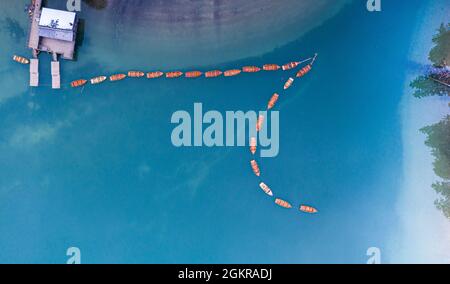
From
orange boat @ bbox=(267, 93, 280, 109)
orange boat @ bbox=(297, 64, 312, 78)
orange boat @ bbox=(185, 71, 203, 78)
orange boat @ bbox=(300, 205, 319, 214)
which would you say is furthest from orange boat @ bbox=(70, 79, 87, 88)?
orange boat @ bbox=(300, 205, 319, 214)

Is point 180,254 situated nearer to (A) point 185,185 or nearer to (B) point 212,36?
(A) point 185,185

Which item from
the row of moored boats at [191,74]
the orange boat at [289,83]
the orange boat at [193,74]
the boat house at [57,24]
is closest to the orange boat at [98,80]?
the row of moored boats at [191,74]

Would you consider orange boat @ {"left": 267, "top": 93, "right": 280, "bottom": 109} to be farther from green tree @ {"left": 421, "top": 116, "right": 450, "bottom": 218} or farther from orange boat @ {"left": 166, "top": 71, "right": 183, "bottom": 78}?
green tree @ {"left": 421, "top": 116, "right": 450, "bottom": 218}

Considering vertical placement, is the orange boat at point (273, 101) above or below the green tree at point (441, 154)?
above

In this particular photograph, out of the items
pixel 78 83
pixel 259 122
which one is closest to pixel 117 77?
pixel 78 83

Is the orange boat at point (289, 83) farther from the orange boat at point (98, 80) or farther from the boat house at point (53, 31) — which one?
the boat house at point (53, 31)
